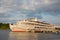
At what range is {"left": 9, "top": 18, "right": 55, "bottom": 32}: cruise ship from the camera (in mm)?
87062

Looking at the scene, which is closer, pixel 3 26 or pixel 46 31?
pixel 46 31

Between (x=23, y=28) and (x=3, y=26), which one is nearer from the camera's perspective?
(x=23, y=28)

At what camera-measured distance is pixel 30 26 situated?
88.8 meters

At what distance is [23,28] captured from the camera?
87.3 metres

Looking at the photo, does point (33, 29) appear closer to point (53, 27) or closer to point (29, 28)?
point (29, 28)

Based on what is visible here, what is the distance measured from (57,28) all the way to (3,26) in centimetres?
4957

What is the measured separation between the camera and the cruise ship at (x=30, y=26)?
87062 millimetres

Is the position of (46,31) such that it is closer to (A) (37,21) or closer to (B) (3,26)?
(A) (37,21)

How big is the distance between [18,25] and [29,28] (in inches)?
167

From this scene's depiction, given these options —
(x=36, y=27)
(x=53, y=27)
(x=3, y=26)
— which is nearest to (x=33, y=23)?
(x=36, y=27)

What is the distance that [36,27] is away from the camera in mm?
89750

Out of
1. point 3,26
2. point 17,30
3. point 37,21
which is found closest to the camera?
point 17,30

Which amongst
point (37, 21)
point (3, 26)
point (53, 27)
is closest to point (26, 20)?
point (37, 21)

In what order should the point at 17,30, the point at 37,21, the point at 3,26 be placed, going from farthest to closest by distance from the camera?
1. the point at 3,26
2. the point at 37,21
3. the point at 17,30
